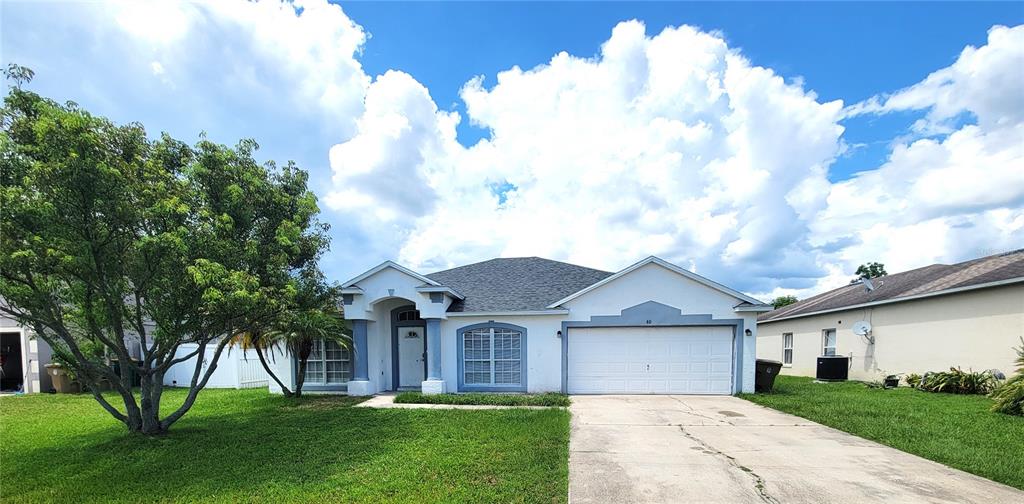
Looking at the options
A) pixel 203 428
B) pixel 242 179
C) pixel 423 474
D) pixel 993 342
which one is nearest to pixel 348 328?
pixel 203 428

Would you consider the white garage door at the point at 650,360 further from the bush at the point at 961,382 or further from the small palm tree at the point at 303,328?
the small palm tree at the point at 303,328

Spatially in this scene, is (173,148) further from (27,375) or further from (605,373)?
(27,375)

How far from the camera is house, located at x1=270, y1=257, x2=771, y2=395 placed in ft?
40.1

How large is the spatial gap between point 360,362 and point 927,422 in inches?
525

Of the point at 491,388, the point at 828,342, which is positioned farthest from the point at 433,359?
the point at 828,342

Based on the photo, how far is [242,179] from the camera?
24.9ft

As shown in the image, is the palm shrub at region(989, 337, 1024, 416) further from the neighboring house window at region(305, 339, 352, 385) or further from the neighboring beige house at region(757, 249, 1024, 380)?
the neighboring house window at region(305, 339, 352, 385)

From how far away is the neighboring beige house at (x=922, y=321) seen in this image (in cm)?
1162

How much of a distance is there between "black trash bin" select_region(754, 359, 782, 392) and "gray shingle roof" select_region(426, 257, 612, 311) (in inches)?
213

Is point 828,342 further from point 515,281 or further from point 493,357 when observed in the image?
point 493,357

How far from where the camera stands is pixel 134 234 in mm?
6715

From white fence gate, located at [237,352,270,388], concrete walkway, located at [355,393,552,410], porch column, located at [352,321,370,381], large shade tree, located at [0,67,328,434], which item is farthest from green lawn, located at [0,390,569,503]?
white fence gate, located at [237,352,270,388]

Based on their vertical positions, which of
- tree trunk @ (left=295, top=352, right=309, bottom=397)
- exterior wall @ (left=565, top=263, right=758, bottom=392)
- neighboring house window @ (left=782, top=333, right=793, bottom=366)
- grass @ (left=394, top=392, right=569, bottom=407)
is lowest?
neighboring house window @ (left=782, top=333, right=793, bottom=366)

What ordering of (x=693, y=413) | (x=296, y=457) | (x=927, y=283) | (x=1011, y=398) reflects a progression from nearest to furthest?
(x=296, y=457) → (x=1011, y=398) → (x=693, y=413) → (x=927, y=283)
